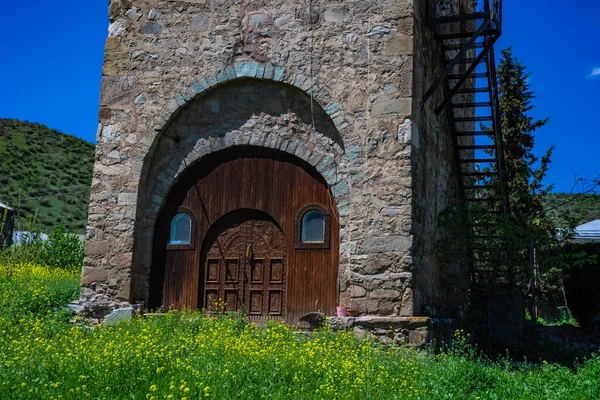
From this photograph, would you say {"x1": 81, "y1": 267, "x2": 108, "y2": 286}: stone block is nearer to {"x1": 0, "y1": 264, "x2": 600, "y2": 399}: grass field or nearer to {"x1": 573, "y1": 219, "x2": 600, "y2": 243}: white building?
{"x1": 0, "y1": 264, "x2": 600, "y2": 399}: grass field

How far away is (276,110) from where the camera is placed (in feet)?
33.8

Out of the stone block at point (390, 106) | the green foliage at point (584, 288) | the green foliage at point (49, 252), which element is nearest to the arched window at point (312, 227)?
the stone block at point (390, 106)

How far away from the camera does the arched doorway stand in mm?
9859

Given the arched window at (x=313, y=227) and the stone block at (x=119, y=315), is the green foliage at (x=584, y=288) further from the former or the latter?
the stone block at (x=119, y=315)

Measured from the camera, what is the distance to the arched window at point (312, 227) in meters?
9.86

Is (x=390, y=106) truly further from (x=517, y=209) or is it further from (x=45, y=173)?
(x=45, y=173)

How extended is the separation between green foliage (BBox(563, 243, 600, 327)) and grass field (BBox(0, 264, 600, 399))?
5676 millimetres

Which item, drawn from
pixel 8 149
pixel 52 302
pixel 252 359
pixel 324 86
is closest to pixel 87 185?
pixel 8 149

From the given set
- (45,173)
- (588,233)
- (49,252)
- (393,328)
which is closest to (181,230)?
(393,328)

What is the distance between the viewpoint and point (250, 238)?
10234 mm

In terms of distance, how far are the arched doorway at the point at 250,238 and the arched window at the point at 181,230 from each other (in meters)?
0.02

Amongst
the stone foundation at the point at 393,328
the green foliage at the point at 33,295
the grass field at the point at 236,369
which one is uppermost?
the green foliage at the point at 33,295

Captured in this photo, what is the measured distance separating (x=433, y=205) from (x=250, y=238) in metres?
2.98

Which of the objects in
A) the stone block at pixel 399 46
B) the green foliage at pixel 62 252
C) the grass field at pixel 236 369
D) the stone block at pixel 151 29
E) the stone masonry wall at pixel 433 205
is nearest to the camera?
the grass field at pixel 236 369
